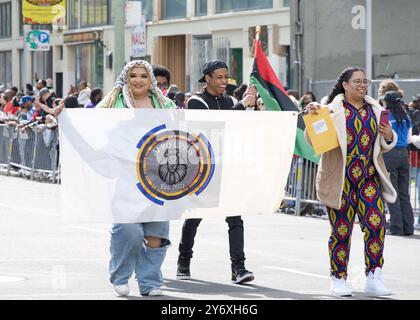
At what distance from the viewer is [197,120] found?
10977 mm

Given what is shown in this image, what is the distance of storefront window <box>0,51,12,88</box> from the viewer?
64625 mm

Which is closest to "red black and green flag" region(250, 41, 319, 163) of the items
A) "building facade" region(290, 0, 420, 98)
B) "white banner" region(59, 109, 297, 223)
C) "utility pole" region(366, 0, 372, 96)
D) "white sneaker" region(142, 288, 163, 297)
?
"white banner" region(59, 109, 297, 223)

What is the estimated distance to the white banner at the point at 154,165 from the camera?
1051 cm

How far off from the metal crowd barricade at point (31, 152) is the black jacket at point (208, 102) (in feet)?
46.2

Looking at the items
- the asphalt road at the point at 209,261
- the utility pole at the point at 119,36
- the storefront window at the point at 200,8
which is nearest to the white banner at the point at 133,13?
the utility pole at the point at 119,36

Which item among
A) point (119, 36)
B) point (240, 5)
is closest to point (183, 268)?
point (119, 36)

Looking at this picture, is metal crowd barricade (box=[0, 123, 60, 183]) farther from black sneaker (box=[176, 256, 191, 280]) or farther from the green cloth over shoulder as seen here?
the green cloth over shoulder

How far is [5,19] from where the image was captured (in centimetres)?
6644

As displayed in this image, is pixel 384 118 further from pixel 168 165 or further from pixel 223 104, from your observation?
pixel 168 165

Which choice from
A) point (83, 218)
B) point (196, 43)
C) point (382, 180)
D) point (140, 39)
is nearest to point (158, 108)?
point (83, 218)

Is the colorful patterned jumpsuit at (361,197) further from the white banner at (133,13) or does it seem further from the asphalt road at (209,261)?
the white banner at (133,13)

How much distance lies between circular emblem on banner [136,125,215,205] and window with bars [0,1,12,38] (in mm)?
55419

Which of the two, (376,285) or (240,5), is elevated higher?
(240,5)

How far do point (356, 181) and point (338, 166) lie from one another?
0.19 meters
